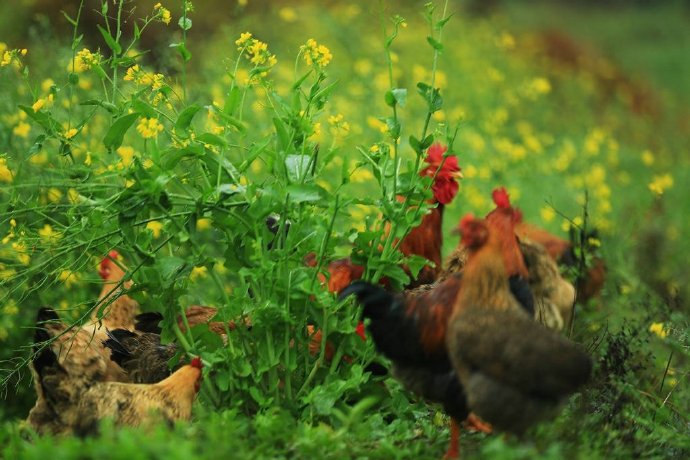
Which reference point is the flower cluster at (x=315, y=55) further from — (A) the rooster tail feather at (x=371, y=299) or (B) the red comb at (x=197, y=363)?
(B) the red comb at (x=197, y=363)

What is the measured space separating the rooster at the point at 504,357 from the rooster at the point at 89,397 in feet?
3.92

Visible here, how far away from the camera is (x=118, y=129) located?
4.31 metres

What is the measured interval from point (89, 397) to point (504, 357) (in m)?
1.79

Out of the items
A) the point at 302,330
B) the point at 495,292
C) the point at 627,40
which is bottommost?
the point at 302,330

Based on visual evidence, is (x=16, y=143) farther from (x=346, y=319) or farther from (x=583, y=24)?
(x=583, y=24)

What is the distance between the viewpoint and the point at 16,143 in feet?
21.1

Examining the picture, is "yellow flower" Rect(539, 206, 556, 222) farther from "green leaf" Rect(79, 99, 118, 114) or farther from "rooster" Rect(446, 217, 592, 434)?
"green leaf" Rect(79, 99, 118, 114)

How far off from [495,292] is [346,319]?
83 cm

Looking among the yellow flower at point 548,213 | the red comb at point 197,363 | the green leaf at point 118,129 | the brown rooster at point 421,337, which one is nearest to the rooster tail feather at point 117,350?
the red comb at point 197,363

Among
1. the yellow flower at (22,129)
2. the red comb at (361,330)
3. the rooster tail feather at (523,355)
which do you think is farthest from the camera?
the yellow flower at (22,129)

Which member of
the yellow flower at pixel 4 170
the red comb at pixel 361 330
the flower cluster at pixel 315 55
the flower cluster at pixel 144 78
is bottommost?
the red comb at pixel 361 330

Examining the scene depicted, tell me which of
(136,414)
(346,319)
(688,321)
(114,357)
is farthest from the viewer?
(688,321)

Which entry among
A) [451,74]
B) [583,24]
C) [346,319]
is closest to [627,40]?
[583,24]

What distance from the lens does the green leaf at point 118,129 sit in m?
4.27
